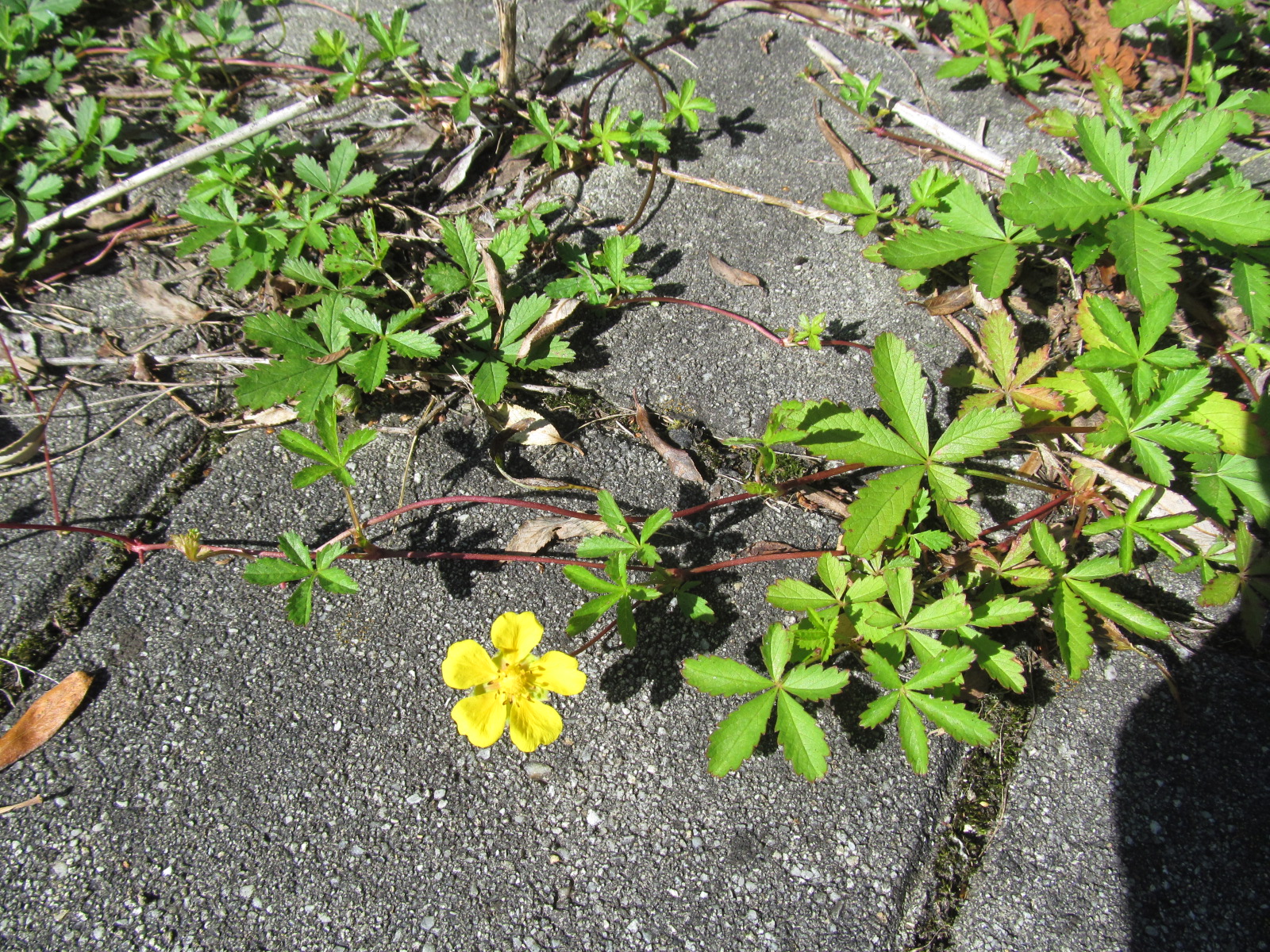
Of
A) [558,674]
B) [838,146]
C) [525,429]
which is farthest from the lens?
[838,146]

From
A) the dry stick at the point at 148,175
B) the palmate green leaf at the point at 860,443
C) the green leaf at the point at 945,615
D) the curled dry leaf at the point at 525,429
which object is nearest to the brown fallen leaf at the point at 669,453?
the curled dry leaf at the point at 525,429

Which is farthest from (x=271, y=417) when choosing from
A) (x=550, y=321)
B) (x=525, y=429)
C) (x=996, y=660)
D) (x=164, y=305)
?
(x=996, y=660)

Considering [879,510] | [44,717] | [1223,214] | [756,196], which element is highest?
[1223,214]

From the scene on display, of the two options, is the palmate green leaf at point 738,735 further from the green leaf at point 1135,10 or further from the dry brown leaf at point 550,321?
the green leaf at point 1135,10

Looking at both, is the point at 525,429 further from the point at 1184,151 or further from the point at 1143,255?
the point at 1184,151

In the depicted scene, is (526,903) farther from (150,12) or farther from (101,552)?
(150,12)

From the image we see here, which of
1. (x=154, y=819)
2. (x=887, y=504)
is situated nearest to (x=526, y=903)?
(x=154, y=819)

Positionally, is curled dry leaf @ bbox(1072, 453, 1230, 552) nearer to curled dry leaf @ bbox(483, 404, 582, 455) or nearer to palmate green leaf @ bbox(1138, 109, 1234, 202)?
palmate green leaf @ bbox(1138, 109, 1234, 202)

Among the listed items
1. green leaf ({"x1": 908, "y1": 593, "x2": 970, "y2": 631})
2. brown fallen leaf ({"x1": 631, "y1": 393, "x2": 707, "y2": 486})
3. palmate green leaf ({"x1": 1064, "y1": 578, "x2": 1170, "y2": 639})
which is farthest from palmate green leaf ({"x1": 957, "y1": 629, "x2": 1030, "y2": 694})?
brown fallen leaf ({"x1": 631, "y1": 393, "x2": 707, "y2": 486})
